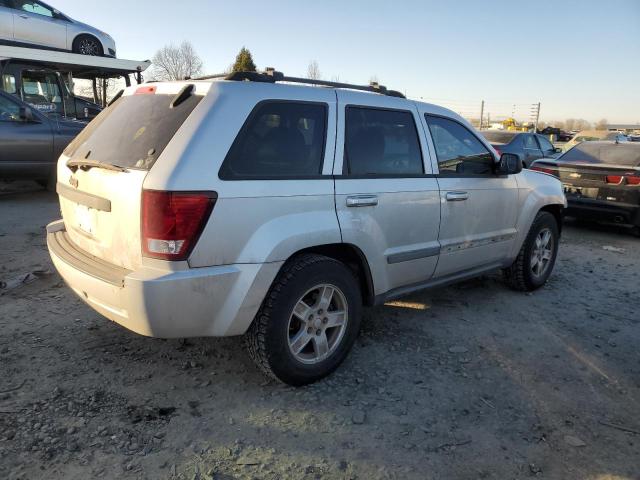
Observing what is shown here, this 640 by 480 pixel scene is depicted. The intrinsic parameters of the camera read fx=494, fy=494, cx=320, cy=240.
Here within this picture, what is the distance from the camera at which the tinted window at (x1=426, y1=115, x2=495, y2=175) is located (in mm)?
3857

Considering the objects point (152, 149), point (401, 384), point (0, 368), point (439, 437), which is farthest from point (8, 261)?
point (439, 437)

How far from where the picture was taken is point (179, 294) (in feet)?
8.09

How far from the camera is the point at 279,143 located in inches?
113

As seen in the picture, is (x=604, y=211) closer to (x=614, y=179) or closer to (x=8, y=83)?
(x=614, y=179)

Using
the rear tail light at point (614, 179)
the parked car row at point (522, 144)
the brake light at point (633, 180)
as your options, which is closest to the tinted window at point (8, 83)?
the parked car row at point (522, 144)

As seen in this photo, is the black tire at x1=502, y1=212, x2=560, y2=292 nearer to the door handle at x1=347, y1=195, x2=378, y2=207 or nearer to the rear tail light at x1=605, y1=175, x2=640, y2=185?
the door handle at x1=347, y1=195, x2=378, y2=207

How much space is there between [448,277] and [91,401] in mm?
2713

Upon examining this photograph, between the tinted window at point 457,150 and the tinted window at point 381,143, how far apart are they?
0.25m

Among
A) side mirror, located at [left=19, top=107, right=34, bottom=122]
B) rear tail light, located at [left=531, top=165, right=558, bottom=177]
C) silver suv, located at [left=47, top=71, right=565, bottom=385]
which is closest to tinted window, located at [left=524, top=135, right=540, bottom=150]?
rear tail light, located at [left=531, top=165, right=558, bottom=177]

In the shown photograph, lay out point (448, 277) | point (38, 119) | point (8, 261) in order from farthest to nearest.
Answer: point (38, 119)
point (8, 261)
point (448, 277)

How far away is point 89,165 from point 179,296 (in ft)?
3.43

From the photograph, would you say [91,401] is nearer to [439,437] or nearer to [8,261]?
[439,437]

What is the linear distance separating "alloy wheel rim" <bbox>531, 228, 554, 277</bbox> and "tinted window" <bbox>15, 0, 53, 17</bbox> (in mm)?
11976

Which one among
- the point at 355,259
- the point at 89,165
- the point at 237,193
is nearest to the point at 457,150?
the point at 355,259
